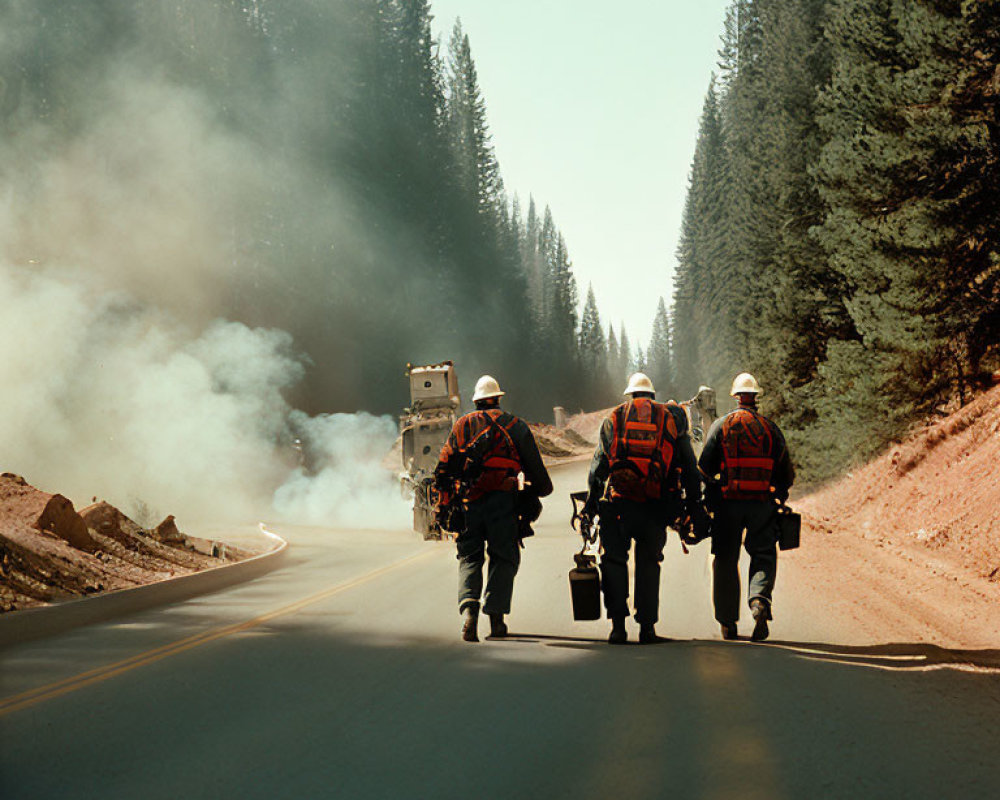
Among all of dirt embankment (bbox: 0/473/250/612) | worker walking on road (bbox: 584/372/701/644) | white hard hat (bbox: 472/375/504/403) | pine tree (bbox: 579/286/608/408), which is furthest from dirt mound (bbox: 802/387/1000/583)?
pine tree (bbox: 579/286/608/408)

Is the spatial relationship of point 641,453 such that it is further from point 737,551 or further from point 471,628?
point 471,628

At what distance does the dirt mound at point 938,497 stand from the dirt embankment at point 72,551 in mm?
11766

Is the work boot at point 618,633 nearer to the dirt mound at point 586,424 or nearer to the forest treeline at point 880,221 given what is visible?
the forest treeline at point 880,221

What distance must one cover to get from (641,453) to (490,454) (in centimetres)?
143

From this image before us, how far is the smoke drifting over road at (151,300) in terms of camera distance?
31.9m

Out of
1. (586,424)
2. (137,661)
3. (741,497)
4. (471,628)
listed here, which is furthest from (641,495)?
(586,424)

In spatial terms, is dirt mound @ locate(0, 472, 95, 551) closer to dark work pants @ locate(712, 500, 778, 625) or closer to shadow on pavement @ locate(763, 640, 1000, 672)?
dark work pants @ locate(712, 500, 778, 625)

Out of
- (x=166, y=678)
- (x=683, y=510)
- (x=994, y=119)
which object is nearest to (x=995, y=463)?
(x=994, y=119)

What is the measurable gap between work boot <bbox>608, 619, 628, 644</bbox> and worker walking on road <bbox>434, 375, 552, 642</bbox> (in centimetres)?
100

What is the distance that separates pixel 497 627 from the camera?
8906mm

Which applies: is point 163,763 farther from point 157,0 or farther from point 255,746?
point 157,0

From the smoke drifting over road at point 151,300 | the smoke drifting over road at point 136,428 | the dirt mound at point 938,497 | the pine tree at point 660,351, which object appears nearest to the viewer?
the dirt mound at point 938,497

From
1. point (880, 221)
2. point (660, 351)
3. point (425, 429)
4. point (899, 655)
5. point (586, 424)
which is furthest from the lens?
point (660, 351)

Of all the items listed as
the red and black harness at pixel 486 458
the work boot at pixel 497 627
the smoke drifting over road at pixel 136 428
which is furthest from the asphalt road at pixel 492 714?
the smoke drifting over road at pixel 136 428
